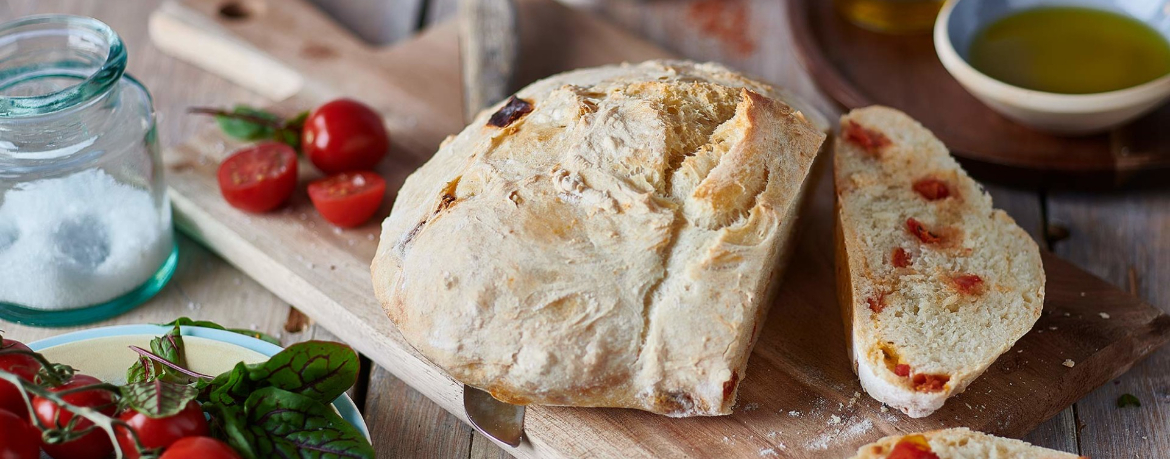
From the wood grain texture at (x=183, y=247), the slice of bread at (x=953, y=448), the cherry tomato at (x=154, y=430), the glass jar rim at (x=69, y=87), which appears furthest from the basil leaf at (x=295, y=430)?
the slice of bread at (x=953, y=448)

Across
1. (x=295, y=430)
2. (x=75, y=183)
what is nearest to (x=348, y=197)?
(x=75, y=183)

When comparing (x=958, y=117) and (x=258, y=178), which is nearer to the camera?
(x=258, y=178)

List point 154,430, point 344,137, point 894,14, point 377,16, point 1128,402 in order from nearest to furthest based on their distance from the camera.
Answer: point 154,430
point 1128,402
point 344,137
point 894,14
point 377,16

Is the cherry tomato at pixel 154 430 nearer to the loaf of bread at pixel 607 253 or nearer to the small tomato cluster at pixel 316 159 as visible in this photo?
the loaf of bread at pixel 607 253

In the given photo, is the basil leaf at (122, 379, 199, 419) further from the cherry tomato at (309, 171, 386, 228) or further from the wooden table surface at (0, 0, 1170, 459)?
the cherry tomato at (309, 171, 386, 228)

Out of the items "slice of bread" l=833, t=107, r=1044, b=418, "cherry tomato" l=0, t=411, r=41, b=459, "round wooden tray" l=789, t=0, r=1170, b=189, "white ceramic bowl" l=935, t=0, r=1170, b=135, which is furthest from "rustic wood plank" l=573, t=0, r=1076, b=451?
"cherry tomato" l=0, t=411, r=41, b=459

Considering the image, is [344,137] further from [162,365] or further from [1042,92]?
[1042,92]

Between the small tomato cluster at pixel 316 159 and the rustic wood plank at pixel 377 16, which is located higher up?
the small tomato cluster at pixel 316 159
